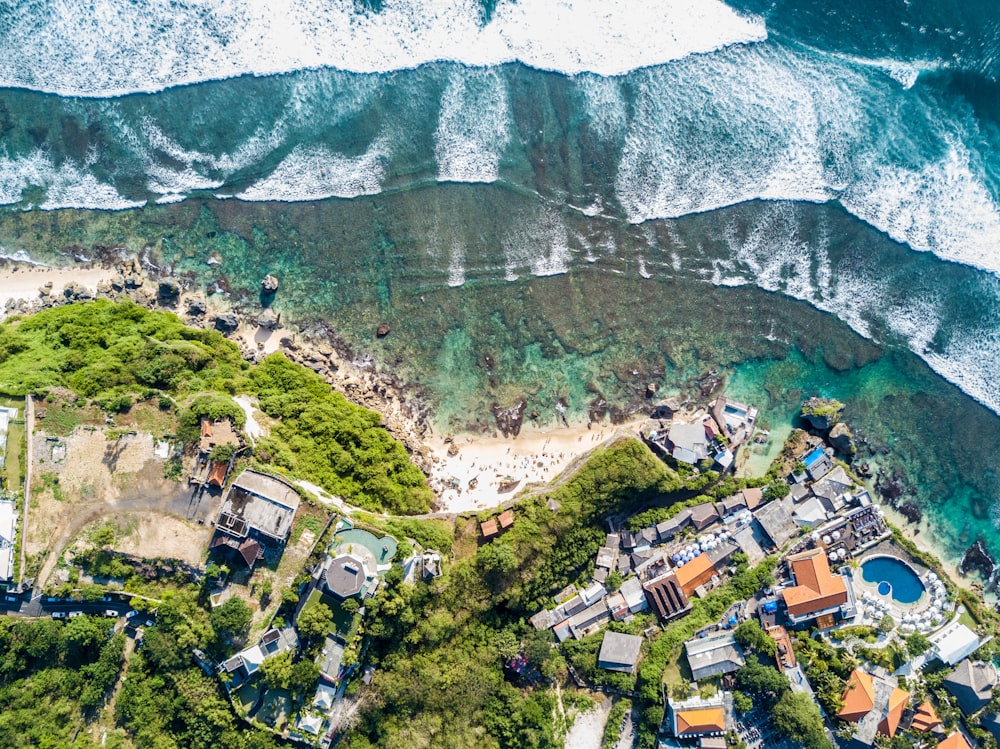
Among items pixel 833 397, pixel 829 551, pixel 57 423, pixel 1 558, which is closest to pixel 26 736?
pixel 1 558

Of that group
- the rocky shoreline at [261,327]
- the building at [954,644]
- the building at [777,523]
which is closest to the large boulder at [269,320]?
the rocky shoreline at [261,327]

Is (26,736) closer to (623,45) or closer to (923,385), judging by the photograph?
(623,45)

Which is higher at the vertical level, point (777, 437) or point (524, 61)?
point (524, 61)

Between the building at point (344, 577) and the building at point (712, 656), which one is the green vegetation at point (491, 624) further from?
the building at point (712, 656)

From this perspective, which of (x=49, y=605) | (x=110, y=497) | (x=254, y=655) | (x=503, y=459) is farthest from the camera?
(x=503, y=459)

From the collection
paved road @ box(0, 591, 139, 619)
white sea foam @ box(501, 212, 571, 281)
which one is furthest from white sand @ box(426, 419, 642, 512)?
paved road @ box(0, 591, 139, 619)

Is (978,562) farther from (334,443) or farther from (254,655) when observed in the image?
(254,655)

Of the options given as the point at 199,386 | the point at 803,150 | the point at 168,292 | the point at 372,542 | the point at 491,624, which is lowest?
the point at 491,624

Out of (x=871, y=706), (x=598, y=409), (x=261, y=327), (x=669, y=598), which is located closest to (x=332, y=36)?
(x=261, y=327)
